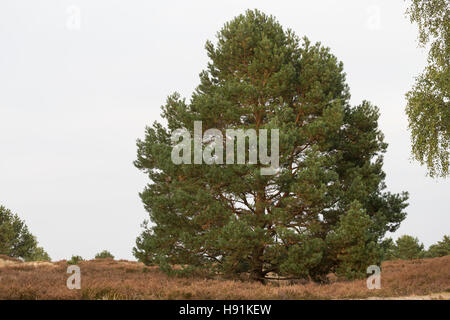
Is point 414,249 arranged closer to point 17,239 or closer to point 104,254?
point 104,254

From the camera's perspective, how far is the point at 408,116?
658 inches

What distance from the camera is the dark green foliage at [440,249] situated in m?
43.4

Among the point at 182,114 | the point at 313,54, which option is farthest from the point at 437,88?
the point at 182,114

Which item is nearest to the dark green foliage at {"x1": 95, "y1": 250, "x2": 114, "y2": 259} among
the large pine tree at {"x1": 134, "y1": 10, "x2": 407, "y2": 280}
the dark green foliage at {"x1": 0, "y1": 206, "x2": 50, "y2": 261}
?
the dark green foliage at {"x1": 0, "y1": 206, "x2": 50, "y2": 261}

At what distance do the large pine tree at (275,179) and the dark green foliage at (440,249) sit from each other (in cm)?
2973

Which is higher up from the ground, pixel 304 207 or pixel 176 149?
pixel 176 149

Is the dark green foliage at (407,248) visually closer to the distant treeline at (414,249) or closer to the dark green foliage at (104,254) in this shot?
the distant treeline at (414,249)

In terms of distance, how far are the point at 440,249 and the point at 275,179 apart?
119 ft

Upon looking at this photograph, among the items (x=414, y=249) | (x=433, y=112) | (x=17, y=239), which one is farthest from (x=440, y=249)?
(x=17, y=239)

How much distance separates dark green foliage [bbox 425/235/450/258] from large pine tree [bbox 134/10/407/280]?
1170 inches

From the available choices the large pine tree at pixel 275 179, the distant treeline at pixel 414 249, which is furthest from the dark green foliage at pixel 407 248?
the large pine tree at pixel 275 179

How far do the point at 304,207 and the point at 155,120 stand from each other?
30.3 ft

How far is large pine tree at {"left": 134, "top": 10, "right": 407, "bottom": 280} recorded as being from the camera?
51.3 ft
